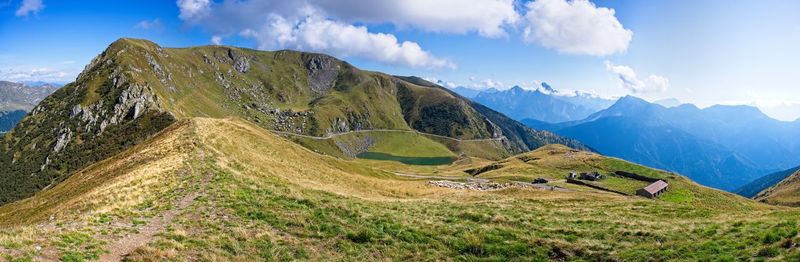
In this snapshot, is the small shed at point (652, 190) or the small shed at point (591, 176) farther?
the small shed at point (591, 176)

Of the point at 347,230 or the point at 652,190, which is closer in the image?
the point at 347,230

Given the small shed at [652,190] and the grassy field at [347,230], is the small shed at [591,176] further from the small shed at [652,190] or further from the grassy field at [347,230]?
the grassy field at [347,230]

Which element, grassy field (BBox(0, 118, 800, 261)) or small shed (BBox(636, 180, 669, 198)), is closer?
grassy field (BBox(0, 118, 800, 261))

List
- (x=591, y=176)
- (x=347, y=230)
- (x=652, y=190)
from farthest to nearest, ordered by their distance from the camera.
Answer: (x=591, y=176)
(x=652, y=190)
(x=347, y=230)

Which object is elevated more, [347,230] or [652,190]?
Answer: [652,190]

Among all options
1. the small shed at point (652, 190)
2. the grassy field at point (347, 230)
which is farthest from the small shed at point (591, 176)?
the grassy field at point (347, 230)

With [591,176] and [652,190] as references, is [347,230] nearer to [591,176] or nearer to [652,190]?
[652,190]

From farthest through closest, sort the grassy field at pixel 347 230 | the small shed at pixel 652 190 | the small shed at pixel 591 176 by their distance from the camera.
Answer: the small shed at pixel 591 176, the small shed at pixel 652 190, the grassy field at pixel 347 230

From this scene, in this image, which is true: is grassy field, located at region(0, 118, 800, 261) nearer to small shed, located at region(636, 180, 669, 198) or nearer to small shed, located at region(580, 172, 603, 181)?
small shed, located at region(636, 180, 669, 198)

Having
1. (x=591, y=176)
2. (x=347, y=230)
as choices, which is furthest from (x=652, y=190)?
(x=347, y=230)

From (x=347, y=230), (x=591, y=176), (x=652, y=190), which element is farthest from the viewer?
(x=591, y=176)

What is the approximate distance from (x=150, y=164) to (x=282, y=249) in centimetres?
3338

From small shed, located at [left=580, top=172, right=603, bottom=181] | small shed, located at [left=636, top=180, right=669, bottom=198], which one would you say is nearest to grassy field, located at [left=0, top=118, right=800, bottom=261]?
small shed, located at [left=636, top=180, right=669, bottom=198]

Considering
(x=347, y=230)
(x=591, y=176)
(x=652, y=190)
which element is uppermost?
(x=591, y=176)
